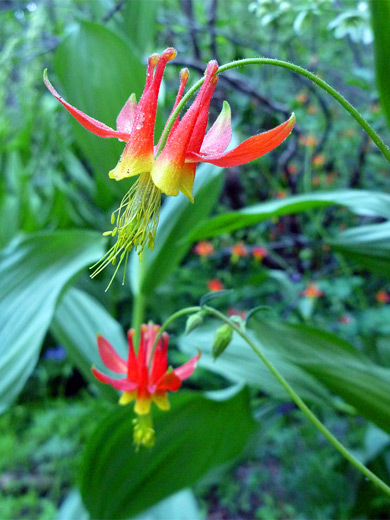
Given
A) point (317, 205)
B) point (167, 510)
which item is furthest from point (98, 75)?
point (167, 510)

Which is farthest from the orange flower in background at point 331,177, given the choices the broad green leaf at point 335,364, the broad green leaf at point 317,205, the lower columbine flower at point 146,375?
the lower columbine flower at point 146,375

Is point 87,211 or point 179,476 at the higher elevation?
point 87,211

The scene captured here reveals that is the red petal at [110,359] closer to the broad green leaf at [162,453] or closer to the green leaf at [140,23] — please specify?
the broad green leaf at [162,453]

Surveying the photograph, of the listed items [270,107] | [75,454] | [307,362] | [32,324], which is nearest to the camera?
[307,362]

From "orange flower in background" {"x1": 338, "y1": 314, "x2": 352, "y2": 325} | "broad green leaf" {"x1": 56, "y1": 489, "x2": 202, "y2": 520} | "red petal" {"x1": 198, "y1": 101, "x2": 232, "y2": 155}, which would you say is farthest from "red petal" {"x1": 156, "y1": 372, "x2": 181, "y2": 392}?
"orange flower in background" {"x1": 338, "y1": 314, "x2": 352, "y2": 325}

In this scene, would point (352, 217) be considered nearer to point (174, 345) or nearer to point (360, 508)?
point (174, 345)

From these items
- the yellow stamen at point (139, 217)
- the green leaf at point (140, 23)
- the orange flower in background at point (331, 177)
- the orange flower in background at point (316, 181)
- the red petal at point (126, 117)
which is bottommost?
the orange flower in background at point (331, 177)

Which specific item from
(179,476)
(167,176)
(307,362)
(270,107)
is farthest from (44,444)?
(167,176)
